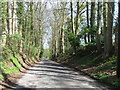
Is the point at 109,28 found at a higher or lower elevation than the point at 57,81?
higher

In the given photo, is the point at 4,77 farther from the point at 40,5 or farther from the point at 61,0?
the point at 40,5

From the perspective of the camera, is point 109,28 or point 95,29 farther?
point 95,29

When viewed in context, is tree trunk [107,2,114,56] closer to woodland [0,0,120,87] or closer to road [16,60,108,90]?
woodland [0,0,120,87]

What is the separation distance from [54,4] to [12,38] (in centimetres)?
2158

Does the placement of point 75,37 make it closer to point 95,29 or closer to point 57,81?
point 95,29

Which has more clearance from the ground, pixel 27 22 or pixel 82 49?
pixel 27 22

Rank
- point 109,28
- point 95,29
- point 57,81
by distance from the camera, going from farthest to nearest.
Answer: point 95,29 → point 109,28 → point 57,81

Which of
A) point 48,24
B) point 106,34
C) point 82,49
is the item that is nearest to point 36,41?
point 48,24

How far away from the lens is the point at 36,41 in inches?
2143

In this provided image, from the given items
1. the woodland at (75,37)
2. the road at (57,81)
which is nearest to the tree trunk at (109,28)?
the woodland at (75,37)

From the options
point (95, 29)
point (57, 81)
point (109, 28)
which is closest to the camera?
point (57, 81)

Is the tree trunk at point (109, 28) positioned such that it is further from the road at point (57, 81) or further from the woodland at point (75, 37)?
the road at point (57, 81)

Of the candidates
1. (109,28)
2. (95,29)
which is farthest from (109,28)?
(95,29)

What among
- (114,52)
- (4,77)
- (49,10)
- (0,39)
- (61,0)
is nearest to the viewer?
(4,77)
